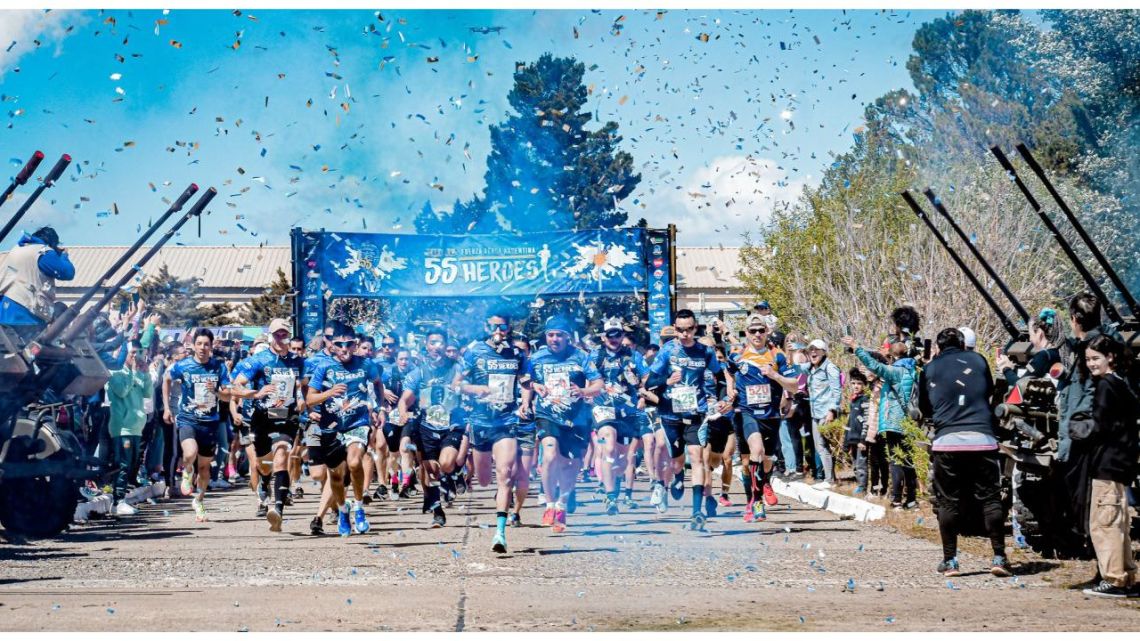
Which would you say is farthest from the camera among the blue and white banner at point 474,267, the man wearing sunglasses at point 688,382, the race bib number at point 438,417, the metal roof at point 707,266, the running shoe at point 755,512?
the metal roof at point 707,266

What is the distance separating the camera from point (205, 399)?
50.3ft

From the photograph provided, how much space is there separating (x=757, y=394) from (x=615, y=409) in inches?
83.5

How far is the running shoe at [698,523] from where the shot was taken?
13.3 metres

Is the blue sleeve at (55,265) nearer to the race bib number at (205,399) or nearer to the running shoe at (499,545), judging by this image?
the race bib number at (205,399)

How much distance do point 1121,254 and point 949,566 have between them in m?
24.4

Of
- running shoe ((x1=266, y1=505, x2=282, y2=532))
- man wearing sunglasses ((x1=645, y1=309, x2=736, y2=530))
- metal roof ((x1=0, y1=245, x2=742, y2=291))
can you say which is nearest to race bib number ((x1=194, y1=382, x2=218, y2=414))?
running shoe ((x1=266, y1=505, x2=282, y2=532))

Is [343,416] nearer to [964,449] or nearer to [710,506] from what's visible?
[710,506]

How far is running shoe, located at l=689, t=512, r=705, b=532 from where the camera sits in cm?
1328

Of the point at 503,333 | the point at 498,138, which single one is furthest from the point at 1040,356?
the point at 498,138

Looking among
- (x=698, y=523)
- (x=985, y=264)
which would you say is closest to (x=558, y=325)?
(x=698, y=523)

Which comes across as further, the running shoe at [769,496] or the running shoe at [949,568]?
the running shoe at [769,496]

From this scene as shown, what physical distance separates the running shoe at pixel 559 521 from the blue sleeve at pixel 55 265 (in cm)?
504

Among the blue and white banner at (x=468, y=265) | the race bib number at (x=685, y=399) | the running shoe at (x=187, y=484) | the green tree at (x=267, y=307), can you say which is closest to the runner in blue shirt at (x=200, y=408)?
the running shoe at (x=187, y=484)

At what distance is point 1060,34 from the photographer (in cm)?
3341
